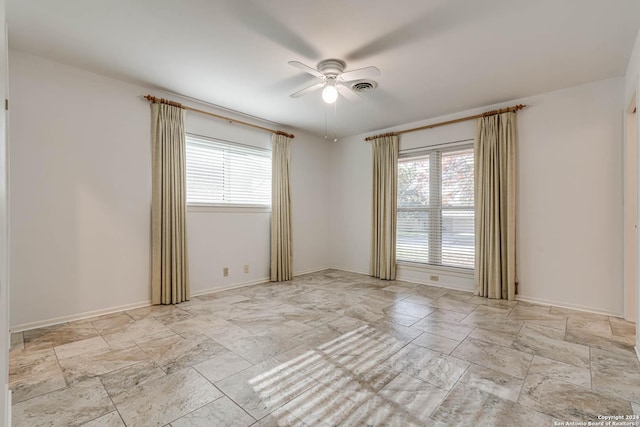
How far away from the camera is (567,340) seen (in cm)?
264

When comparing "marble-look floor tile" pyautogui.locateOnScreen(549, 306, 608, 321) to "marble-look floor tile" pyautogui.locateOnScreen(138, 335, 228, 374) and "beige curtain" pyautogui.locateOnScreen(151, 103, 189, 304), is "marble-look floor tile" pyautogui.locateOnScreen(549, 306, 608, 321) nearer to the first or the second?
"marble-look floor tile" pyautogui.locateOnScreen(138, 335, 228, 374)

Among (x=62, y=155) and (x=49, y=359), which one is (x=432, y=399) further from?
(x=62, y=155)

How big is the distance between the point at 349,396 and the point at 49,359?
230 centimetres

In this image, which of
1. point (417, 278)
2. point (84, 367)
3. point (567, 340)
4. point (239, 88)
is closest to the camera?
point (84, 367)

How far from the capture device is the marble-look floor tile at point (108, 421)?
1.58 meters

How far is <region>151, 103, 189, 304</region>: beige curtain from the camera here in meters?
3.59

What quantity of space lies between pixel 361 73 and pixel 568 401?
2816 millimetres

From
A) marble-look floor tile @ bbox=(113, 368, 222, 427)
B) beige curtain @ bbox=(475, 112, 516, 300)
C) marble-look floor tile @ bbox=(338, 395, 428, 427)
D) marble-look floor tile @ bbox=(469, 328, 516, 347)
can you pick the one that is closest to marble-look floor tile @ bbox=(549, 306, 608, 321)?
beige curtain @ bbox=(475, 112, 516, 300)

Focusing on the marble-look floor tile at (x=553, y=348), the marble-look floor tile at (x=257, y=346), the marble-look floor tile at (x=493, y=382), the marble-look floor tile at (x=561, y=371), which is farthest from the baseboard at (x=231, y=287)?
the marble-look floor tile at (x=561, y=371)

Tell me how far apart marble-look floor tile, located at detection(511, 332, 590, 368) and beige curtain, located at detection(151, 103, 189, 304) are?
3648mm

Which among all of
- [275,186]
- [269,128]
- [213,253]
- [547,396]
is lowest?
[547,396]

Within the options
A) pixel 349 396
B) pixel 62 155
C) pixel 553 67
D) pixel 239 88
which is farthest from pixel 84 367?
pixel 553 67

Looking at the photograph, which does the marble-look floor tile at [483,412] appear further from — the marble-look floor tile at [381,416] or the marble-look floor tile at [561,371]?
the marble-look floor tile at [561,371]

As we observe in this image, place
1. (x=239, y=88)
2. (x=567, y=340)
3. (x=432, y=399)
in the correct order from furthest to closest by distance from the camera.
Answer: (x=239, y=88), (x=567, y=340), (x=432, y=399)
